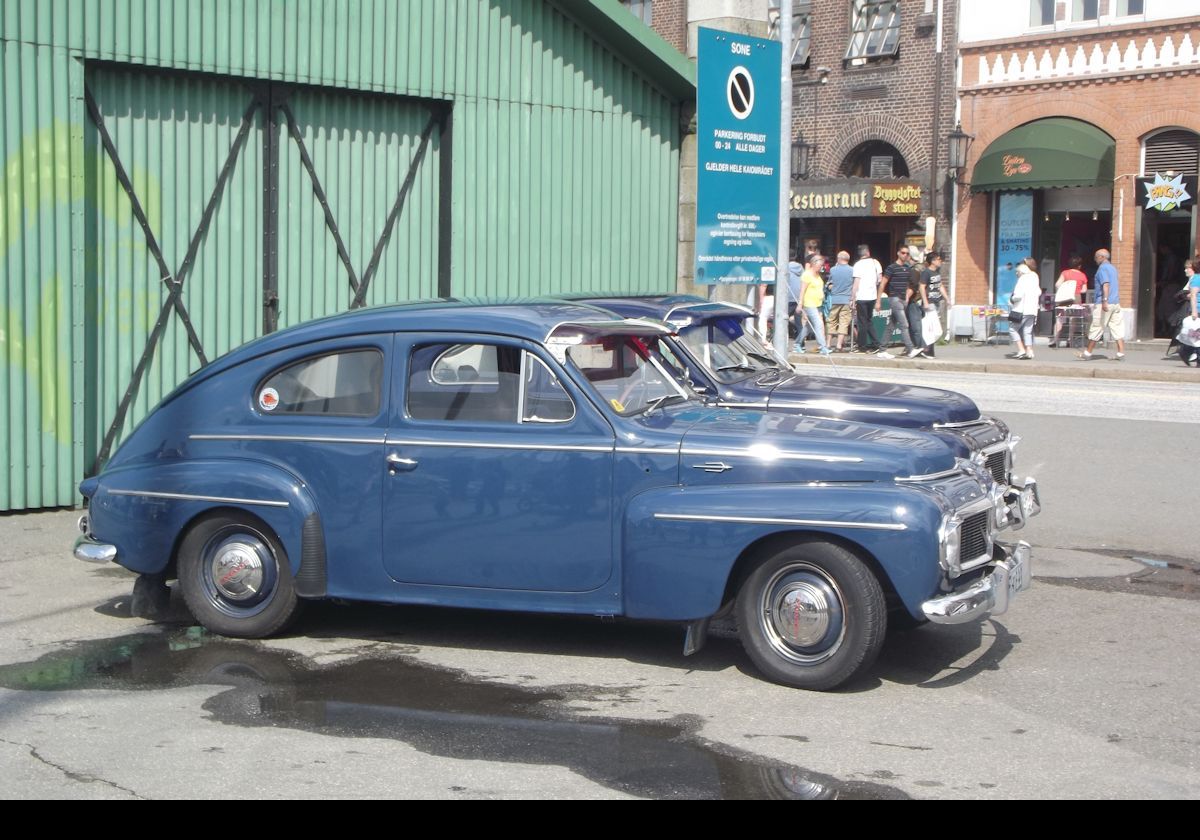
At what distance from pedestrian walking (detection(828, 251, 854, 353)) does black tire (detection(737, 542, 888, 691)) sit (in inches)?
867

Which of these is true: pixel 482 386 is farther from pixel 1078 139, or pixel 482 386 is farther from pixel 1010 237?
pixel 1010 237

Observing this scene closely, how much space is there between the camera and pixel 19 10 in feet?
34.3

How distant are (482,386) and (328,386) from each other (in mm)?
812

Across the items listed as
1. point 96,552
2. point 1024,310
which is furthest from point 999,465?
point 1024,310

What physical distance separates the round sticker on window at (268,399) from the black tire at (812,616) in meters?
2.53

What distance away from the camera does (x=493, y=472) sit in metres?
6.83

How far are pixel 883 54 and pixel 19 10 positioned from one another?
83.0ft

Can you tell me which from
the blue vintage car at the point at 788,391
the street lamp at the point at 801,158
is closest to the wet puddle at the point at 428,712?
the blue vintage car at the point at 788,391

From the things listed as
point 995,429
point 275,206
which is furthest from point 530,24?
point 995,429

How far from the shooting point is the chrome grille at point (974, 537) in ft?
21.2

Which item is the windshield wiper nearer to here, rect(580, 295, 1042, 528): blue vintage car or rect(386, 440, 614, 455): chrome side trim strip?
rect(386, 440, 614, 455): chrome side trim strip

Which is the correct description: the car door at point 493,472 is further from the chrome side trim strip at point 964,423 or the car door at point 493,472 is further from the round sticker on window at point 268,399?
the chrome side trim strip at point 964,423

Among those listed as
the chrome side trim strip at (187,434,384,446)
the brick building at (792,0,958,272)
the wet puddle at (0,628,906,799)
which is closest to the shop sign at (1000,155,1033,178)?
the brick building at (792,0,958,272)

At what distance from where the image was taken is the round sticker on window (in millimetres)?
7387
